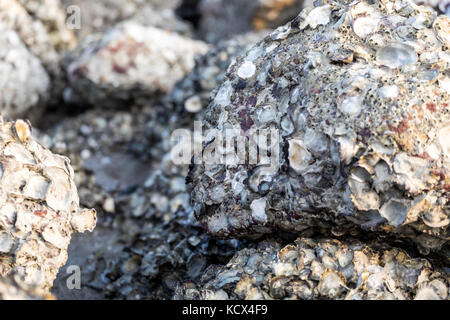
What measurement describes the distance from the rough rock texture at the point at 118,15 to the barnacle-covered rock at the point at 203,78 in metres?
1.26

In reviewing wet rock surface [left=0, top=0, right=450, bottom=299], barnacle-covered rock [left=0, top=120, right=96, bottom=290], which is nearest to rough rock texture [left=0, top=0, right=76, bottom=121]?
wet rock surface [left=0, top=0, right=450, bottom=299]

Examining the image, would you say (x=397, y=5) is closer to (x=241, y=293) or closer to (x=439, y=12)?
(x=439, y=12)

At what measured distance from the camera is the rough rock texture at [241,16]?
4.29 meters

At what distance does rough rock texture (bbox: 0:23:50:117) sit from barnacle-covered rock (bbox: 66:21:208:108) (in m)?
0.21

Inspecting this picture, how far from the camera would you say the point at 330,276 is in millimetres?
1691

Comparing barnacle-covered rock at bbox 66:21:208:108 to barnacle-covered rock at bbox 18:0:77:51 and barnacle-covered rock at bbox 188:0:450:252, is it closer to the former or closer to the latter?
barnacle-covered rock at bbox 18:0:77:51

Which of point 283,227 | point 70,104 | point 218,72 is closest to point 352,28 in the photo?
point 283,227

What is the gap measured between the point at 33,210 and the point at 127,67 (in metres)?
1.84

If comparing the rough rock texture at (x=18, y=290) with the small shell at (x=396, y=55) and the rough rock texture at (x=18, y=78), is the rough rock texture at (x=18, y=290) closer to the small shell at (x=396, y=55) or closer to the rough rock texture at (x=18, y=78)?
the small shell at (x=396, y=55)

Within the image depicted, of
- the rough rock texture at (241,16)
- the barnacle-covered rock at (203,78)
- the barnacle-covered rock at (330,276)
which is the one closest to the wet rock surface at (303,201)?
the barnacle-covered rock at (330,276)

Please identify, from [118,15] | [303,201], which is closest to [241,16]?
[118,15]

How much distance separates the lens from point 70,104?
3.61 meters

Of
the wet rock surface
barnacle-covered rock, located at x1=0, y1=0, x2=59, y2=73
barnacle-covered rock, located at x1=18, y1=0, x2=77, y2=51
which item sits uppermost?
barnacle-covered rock, located at x1=18, y1=0, x2=77, y2=51

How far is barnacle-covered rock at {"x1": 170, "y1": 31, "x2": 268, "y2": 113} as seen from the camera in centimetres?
308
